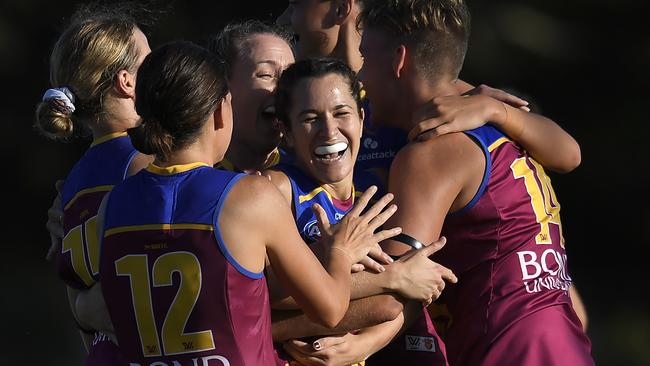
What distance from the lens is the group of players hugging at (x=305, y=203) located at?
326 cm

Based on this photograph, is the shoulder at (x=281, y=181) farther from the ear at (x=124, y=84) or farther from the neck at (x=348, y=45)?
the neck at (x=348, y=45)

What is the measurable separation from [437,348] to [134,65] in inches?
58.4

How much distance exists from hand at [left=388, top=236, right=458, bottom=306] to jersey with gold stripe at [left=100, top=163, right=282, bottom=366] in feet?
1.82

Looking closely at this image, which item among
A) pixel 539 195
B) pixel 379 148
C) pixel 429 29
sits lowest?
pixel 539 195

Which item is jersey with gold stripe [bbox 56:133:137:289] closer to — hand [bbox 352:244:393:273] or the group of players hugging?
the group of players hugging

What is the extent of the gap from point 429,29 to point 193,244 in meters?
1.39

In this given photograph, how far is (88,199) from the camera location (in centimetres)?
394

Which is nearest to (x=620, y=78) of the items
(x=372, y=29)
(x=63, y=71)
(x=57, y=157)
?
(x=57, y=157)

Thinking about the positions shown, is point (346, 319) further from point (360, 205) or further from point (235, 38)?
point (235, 38)

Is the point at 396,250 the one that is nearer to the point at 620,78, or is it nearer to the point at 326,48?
the point at 326,48

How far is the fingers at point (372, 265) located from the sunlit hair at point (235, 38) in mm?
948

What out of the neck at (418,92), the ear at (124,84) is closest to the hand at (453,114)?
the neck at (418,92)

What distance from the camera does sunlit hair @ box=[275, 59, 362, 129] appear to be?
3893mm

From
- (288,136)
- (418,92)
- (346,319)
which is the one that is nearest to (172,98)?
(288,136)
